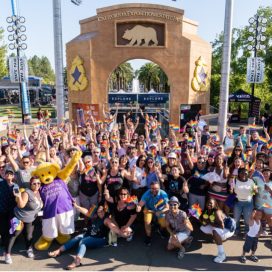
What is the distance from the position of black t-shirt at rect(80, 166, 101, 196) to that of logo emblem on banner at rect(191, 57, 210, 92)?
11.9 meters

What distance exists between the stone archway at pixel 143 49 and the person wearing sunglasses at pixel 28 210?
38.5ft

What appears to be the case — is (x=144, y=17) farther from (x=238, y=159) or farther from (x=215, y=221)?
(x=215, y=221)

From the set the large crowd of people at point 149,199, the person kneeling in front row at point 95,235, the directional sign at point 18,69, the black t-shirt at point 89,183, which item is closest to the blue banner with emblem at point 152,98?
the directional sign at point 18,69

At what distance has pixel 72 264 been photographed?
5.02 m

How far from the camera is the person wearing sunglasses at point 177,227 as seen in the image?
533cm

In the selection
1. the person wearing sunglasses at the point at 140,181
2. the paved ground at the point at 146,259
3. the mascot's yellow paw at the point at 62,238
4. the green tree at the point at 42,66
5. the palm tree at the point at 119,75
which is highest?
the green tree at the point at 42,66

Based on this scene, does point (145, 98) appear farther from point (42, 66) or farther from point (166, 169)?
point (42, 66)

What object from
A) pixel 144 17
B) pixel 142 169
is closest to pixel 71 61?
pixel 144 17

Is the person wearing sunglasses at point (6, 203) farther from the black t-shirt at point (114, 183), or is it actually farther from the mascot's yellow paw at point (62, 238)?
the black t-shirt at point (114, 183)

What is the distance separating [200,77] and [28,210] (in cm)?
1371

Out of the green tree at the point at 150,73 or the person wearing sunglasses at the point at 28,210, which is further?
the green tree at the point at 150,73

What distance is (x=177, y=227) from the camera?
5453 mm

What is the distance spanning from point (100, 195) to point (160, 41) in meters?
12.3

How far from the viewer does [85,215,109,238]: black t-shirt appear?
561 cm
